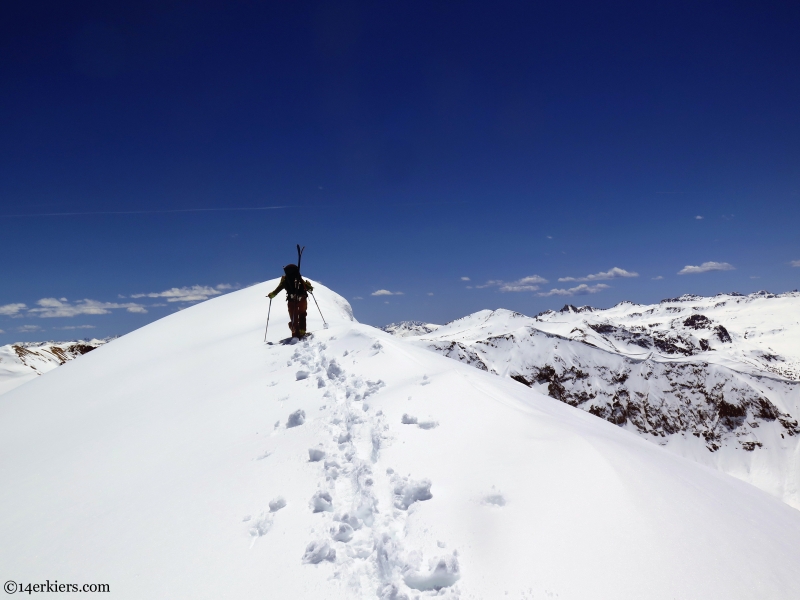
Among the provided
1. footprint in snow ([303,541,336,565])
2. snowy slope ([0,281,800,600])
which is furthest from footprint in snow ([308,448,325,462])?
footprint in snow ([303,541,336,565])

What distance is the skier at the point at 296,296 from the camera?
45.6 ft

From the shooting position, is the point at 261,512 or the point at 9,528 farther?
the point at 9,528

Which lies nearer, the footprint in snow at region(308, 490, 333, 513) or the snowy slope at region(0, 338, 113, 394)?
the footprint in snow at region(308, 490, 333, 513)

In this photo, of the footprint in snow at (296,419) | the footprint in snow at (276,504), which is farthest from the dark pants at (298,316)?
the footprint in snow at (276,504)

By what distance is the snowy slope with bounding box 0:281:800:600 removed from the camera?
12.0 feet

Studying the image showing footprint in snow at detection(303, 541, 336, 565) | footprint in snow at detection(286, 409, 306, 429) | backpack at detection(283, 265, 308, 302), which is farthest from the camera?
backpack at detection(283, 265, 308, 302)

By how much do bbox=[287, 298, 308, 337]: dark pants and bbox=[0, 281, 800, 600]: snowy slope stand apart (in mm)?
5164

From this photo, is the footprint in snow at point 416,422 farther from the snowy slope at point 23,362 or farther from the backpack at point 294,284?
the snowy slope at point 23,362

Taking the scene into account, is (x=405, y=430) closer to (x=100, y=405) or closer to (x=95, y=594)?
(x=95, y=594)

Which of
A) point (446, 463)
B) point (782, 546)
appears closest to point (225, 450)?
point (446, 463)

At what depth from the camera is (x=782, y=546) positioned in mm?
4270

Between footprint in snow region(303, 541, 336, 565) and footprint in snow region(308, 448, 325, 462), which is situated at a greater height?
footprint in snow region(308, 448, 325, 462)

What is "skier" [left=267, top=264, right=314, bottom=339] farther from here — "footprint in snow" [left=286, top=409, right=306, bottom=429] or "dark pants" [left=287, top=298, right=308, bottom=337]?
"footprint in snow" [left=286, top=409, right=306, bottom=429]

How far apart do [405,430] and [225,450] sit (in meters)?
3.17
